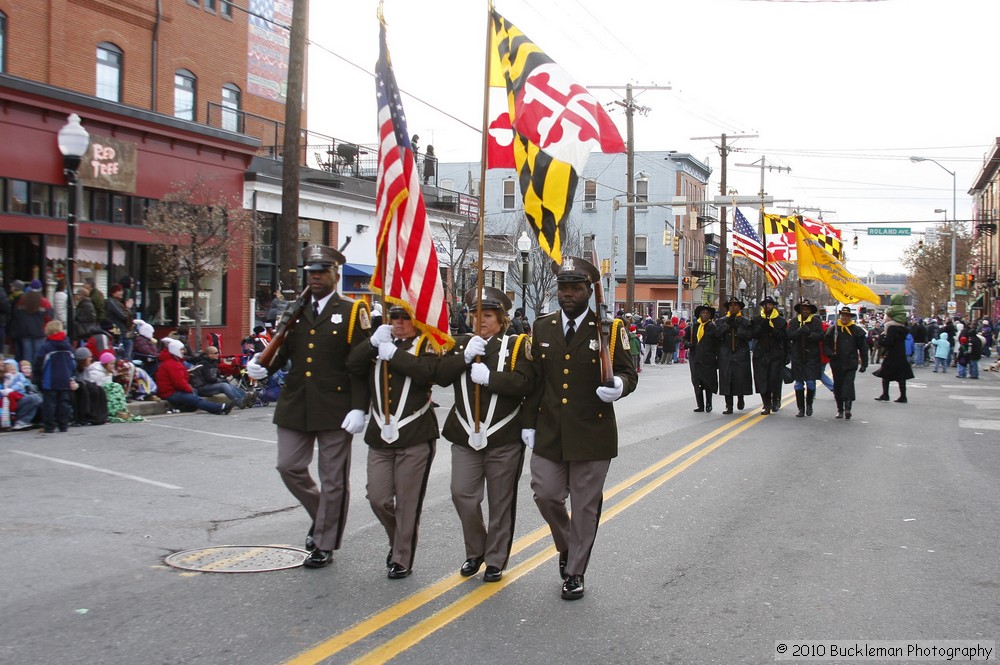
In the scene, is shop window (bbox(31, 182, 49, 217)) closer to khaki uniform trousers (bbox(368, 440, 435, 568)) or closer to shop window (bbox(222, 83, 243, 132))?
shop window (bbox(222, 83, 243, 132))

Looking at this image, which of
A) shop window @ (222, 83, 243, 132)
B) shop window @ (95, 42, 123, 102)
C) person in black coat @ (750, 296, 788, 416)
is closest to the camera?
person in black coat @ (750, 296, 788, 416)

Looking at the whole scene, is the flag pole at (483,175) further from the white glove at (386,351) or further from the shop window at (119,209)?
the shop window at (119,209)

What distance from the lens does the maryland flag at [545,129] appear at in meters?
6.43

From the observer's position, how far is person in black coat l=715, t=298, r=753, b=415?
16.2 metres

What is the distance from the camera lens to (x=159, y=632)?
502cm

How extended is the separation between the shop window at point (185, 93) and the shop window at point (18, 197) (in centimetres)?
701

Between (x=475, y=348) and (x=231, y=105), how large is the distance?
25.1m

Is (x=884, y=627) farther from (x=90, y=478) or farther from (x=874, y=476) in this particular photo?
(x=90, y=478)

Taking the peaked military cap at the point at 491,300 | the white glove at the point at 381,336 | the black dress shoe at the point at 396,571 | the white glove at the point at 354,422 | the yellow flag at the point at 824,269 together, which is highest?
the yellow flag at the point at 824,269

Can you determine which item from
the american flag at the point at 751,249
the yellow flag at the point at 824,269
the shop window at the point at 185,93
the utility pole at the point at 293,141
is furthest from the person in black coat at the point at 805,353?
the shop window at the point at 185,93

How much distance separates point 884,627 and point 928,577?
129cm

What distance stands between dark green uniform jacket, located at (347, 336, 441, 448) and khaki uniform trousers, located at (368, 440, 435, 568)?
8 cm

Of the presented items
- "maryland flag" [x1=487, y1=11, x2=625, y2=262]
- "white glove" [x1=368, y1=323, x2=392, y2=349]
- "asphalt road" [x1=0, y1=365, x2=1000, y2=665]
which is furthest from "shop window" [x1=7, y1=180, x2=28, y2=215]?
"white glove" [x1=368, y1=323, x2=392, y2=349]

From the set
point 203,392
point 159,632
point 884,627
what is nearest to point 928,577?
point 884,627
